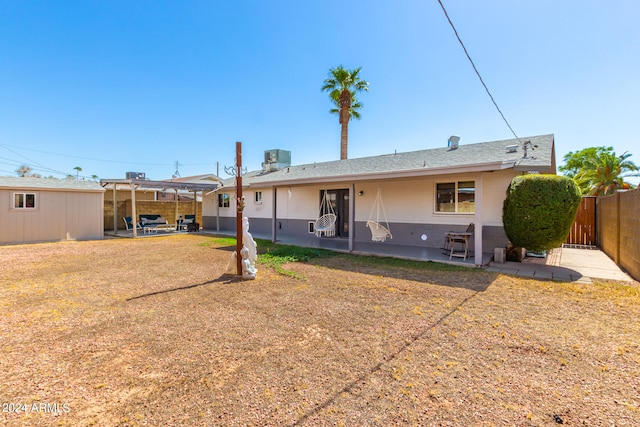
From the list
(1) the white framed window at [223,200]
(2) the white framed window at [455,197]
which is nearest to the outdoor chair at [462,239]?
(2) the white framed window at [455,197]

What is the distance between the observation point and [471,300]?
→ 15.0ft

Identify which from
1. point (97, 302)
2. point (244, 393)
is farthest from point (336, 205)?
point (244, 393)

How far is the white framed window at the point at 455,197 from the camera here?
8633mm

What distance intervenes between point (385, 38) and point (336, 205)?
6217 millimetres

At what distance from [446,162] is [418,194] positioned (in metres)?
1.28

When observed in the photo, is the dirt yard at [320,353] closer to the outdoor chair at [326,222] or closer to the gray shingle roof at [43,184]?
the outdoor chair at [326,222]

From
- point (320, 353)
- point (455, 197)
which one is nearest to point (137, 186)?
point (455, 197)

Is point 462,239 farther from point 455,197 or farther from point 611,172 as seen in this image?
point 611,172

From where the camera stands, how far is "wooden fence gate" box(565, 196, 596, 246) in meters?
10.4

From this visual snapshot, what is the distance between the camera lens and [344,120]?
1942cm

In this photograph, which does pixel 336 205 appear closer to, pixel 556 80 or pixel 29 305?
pixel 556 80

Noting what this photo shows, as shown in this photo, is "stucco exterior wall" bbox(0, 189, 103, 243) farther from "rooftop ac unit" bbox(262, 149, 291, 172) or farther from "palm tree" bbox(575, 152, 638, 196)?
"palm tree" bbox(575, 152, 638, 196)

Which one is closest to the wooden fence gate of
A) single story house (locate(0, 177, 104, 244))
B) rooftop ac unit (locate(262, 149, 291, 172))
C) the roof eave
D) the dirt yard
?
the roof eave

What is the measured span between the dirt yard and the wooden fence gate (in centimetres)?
670
